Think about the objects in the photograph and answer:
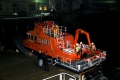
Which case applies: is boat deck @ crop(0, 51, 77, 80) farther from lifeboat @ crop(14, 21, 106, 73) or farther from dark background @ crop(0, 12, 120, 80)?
dark background @ crop(0, 12, 120, 80)

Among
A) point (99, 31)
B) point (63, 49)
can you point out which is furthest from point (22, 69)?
point (99, 31)

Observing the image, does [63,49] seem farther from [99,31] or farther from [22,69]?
[99,31]

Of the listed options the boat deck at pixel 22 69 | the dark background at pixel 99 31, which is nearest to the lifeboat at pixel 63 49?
the boat deck at pixel 22 69

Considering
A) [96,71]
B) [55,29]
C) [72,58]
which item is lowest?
[96,71]

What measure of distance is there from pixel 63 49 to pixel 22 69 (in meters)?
4.14

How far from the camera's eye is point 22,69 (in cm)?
Result: 1391

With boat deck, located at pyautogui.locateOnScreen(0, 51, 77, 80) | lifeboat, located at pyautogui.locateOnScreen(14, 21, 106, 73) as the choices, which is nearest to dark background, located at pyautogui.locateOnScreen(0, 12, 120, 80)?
lifeboat, located at pyautogui.locateOnScreen(14, 21, 106, 73)

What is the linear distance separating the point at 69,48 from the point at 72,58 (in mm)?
1494

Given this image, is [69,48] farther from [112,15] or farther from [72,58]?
[112,15]

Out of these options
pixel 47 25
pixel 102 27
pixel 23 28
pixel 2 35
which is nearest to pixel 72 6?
pixel 102 27

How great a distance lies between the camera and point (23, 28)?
36969mm

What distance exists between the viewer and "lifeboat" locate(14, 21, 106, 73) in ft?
48.6

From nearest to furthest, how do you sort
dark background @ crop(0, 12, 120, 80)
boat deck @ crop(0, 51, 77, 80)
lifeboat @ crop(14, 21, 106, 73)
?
boat deck @ crop(0, 51, 77, 80) → lifeboat @ crop(14, 21, 106, 73) → dark background @ crop(0, 12, 120, 80)

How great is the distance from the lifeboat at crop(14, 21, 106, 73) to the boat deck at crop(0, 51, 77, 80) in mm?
1245
